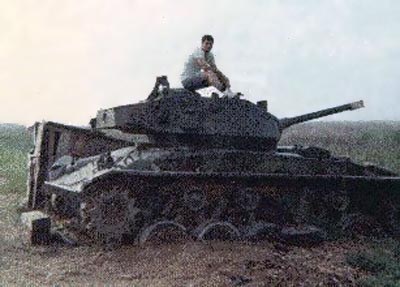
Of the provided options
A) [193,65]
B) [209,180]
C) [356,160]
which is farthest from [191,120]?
[356,160]

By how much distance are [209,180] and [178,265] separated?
2.20 meters

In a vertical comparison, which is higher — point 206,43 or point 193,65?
point 206,43

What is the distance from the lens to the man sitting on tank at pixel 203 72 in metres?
10.7

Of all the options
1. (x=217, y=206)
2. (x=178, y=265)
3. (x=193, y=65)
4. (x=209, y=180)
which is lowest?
(x=178, y=265)

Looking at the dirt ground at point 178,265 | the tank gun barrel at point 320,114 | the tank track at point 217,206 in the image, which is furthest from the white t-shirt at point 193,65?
the dirt ground at point 178,265

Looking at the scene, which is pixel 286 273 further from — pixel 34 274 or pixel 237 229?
pixel 34 274

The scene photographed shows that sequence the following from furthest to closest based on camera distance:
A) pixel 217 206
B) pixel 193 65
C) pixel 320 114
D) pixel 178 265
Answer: pixel 320 114, pixel 193 65, pixel 217 206, pixel 178 265

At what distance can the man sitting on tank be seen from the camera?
1074 cm

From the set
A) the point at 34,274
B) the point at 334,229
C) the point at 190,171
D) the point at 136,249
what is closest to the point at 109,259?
the point at 136,249

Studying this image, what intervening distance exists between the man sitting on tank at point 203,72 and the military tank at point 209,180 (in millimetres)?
226

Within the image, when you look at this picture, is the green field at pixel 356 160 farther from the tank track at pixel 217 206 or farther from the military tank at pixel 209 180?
the military tank at pixel 209 180

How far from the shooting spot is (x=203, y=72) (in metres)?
10.7

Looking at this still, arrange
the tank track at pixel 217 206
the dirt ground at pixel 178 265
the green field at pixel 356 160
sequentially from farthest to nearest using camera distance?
1. the tank track at pixel 217 206
2. the green field at pixel 356 160
3. the dirt ground at pixel 178 265

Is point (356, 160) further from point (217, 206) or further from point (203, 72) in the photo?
point (217, 206)
